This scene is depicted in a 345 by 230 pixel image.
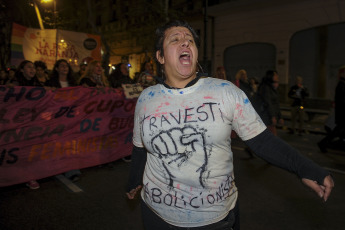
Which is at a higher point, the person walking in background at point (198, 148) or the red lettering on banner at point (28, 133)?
the person walking in background at point (198, 148)

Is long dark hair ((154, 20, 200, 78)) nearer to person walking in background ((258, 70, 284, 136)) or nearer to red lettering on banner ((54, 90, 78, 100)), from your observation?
red lettering on banner ((54, 90, 78, 100))

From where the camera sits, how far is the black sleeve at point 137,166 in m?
1.92

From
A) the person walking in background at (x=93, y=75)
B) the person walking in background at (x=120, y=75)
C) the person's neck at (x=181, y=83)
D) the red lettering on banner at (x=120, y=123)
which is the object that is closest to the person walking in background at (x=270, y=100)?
the red lettering on banner at (x=120, y=123)

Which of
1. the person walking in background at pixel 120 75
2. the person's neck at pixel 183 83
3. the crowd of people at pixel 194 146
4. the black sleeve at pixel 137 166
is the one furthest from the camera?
the person walking in background at pixel 120 75

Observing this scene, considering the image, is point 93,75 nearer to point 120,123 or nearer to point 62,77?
point 62,77

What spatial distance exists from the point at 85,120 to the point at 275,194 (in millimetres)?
3406

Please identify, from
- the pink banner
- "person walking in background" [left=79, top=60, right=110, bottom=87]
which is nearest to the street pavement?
the pink banner

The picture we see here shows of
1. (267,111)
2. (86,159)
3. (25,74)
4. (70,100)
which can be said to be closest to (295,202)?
(267,111)

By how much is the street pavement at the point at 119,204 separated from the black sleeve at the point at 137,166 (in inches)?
62.9

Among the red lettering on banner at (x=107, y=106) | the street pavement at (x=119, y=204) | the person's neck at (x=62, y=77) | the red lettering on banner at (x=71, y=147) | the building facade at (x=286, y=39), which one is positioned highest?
the building facade at (x=286, y=39)

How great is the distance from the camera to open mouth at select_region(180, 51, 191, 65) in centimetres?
170

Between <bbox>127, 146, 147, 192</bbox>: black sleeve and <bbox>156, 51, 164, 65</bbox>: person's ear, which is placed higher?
<bbox>156, 51, 164, 65</bbox>: person's ear

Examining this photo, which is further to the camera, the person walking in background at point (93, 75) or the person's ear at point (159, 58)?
the person walking in background at point (93, 75)

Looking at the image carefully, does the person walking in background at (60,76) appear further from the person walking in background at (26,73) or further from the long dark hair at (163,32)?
the long dark hair at (163,32)
